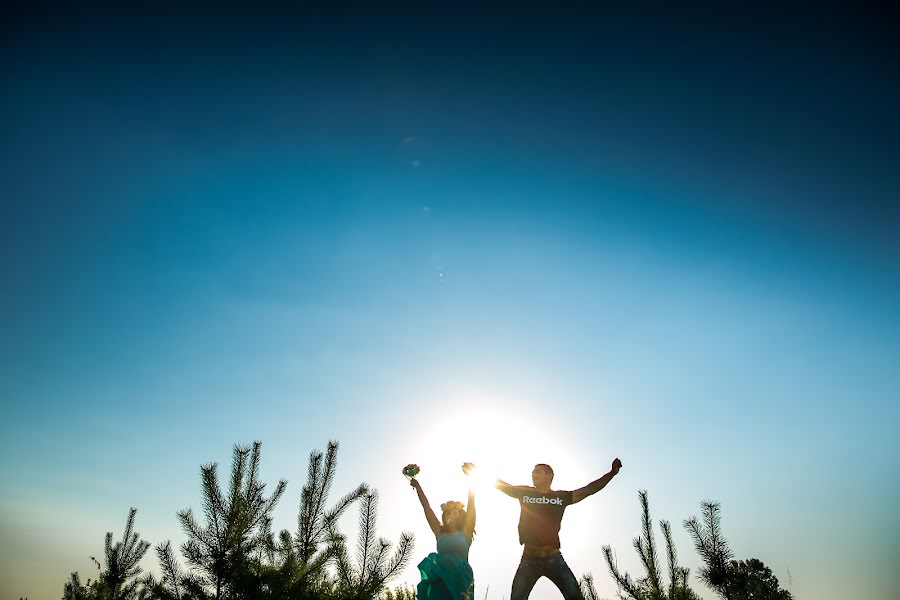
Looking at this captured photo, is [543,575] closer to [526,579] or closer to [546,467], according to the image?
[526,579]

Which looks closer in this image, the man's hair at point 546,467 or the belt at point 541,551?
the belt at point 541,551

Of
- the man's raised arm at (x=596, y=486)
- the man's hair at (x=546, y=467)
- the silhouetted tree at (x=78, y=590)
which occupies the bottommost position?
the silhouetted tree at (x=78, y=590)

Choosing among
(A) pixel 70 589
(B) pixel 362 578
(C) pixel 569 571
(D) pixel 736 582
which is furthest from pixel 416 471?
(A) pixel 70 589

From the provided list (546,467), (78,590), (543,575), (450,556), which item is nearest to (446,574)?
(450,556)

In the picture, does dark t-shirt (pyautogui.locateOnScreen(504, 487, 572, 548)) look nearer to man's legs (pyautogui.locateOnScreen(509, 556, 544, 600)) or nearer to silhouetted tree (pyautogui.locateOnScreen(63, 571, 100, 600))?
man's legs (pyautogui.locateOnScreen(509, 556, 544, 600))

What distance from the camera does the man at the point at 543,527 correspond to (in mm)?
4941

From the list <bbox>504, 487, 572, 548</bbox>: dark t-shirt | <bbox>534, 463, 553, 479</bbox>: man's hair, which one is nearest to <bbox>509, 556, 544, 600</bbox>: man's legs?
<bbox>504, 487, 572, 548</bbox>: dark t-shirt

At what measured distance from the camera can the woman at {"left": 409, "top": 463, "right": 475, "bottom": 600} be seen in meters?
4.89

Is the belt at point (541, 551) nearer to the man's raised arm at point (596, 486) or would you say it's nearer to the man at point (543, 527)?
the man at point (543, 527)

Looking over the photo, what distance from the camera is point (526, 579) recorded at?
16.4ft

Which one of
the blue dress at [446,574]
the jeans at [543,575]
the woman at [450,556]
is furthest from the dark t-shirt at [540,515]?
the blue dress at [446,574]

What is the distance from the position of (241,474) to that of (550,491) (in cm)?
462

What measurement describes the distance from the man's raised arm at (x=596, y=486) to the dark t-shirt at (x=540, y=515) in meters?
0.09

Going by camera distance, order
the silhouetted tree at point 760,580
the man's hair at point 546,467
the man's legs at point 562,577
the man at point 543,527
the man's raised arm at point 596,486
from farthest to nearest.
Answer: the silhouetted tree at point 760,580 → the man's hair at point 546,467 → the man's raised arm at point 596,486 → the man at point 543,527 → the man's legs at point 562,577
